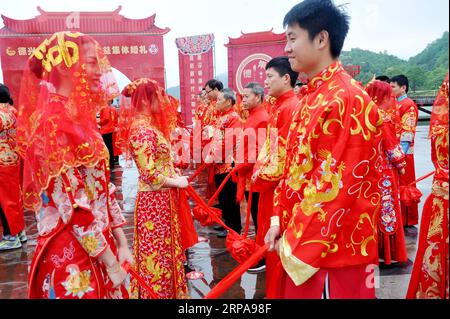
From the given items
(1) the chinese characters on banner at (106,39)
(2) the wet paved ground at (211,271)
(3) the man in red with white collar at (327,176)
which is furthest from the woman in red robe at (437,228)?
(1) the chinese characters on banner at (106,39)

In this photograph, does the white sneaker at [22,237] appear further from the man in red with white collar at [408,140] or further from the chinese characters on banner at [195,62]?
the chinese characters on banner at [195,62]

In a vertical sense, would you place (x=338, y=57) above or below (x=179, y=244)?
above

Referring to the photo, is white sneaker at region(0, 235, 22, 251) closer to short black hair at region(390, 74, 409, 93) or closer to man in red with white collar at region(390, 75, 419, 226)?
man in red with white collar at region(390, 75, 419, 226)

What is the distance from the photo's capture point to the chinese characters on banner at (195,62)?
11125 mm

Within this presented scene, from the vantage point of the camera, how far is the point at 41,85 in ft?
4.92

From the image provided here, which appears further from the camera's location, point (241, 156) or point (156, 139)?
point (241, 156)

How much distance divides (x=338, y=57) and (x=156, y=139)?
1.35 metres

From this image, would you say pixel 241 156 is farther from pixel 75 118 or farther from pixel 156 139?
pixel 75 118

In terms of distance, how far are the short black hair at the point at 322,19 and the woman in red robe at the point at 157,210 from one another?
1.33 metres

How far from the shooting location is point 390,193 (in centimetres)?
345

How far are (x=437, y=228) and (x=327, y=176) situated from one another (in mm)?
779

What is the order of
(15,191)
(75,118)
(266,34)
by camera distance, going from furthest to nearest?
(266,34), (15,191), (75,118)
